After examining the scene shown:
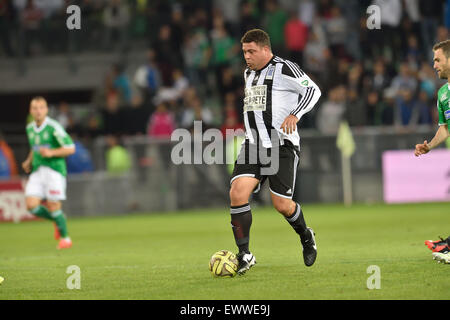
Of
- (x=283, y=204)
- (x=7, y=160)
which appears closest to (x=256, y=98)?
(x=283, y=204)

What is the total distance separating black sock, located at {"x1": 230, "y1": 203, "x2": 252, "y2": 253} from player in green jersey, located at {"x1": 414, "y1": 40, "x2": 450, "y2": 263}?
5.98 ft

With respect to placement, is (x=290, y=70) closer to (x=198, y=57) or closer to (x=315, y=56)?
(x=315, y=56)

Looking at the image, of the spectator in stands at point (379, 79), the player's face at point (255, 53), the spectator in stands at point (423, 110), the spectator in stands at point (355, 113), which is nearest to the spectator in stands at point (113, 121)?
the spectator in stands at point (355, 113)

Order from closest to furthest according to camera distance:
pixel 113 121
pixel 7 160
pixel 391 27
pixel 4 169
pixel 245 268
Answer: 1. pixel 245 268
2. pixel 4 169
3. pixel 7 160
4. pixel 113 121
5. pixel 391 27

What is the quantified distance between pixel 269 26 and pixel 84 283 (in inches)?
601

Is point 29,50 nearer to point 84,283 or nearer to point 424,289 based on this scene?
point 84,283

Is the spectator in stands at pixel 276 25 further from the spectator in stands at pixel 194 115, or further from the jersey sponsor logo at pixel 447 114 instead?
the jersey sponsor logo at pixel 447 114

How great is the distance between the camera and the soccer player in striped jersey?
9.01 metres

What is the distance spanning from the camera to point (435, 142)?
927 cm

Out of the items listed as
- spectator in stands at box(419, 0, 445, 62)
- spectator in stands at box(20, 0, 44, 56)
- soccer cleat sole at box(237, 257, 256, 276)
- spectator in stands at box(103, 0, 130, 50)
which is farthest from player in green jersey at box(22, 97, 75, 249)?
spectator in stands at box(20, 0, 44, 56)

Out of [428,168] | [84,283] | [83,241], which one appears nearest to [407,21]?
[428,168]

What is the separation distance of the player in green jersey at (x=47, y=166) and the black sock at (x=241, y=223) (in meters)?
4.99

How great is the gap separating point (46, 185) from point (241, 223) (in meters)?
5.38

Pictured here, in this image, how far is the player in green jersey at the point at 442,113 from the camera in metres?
9.09
